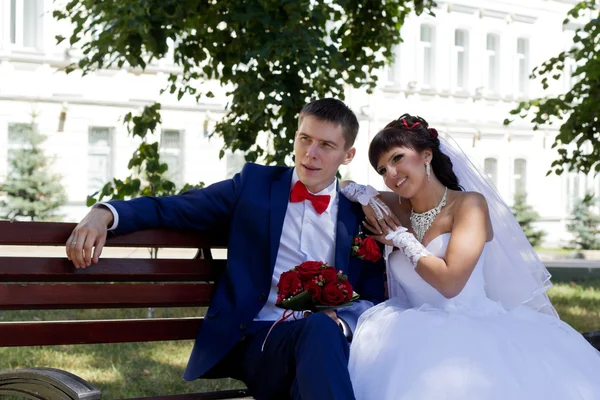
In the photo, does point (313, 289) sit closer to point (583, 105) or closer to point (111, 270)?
point (111, 270)

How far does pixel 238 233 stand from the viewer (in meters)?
4.23

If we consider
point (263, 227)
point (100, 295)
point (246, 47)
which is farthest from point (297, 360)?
point (246, 47)

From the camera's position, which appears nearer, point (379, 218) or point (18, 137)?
point (379, 218)

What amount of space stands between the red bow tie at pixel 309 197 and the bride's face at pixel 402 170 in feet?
1.00

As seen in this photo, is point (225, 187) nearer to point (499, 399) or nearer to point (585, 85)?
point (499, 399)

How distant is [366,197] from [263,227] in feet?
1.72

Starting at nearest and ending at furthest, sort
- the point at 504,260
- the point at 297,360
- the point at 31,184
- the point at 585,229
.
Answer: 1. the point at 297,360
2. the point at 504,260
3. the point at 31,184
4. the point at 585,229

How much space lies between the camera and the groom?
410 centimetres

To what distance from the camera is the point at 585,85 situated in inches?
459

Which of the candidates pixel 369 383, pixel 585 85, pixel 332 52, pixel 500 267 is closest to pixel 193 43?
pixel 332 52

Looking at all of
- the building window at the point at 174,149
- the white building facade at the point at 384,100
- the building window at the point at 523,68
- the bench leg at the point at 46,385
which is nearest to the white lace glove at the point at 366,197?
the bench leg at the point at 46,385

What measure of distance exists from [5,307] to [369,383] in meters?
1.60

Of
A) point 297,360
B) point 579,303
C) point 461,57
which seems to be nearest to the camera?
point 297,360

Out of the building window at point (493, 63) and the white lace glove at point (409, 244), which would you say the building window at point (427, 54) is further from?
the white lace glove at point (409, 244)
